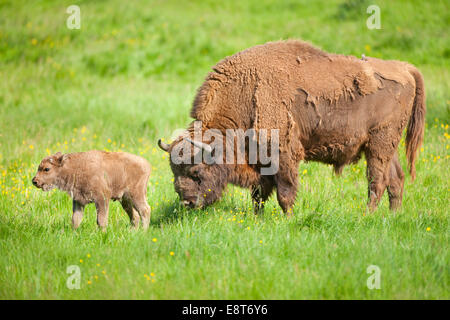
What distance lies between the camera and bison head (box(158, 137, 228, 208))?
5.73 meters

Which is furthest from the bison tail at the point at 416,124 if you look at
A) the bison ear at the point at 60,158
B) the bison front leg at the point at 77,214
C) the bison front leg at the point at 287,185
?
the bison ear at the point at 60,158

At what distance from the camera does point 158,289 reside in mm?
4098

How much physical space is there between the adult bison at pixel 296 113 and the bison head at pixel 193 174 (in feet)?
0.04

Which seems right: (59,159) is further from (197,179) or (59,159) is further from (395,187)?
(395,187)

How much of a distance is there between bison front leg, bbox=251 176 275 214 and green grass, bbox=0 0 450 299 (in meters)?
0.14

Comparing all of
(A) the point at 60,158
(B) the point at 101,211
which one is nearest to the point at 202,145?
(B) the point at 101,211

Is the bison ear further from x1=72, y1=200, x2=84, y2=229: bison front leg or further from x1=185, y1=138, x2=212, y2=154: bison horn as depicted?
x1=185, y1=138, x2=212, y2=154: bison horn

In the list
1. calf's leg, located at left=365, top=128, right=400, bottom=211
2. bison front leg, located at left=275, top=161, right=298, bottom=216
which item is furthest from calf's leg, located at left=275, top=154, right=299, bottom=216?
calf's leg, located at left=365, top=128, right=400, bottom=211

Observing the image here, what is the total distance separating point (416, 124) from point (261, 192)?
2.30 m

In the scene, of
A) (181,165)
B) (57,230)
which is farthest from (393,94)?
(57,230)

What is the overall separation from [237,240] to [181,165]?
1.33 m

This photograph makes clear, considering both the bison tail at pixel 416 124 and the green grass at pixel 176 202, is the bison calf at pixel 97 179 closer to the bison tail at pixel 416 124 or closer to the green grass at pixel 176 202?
the green grass at pixel 176 202
